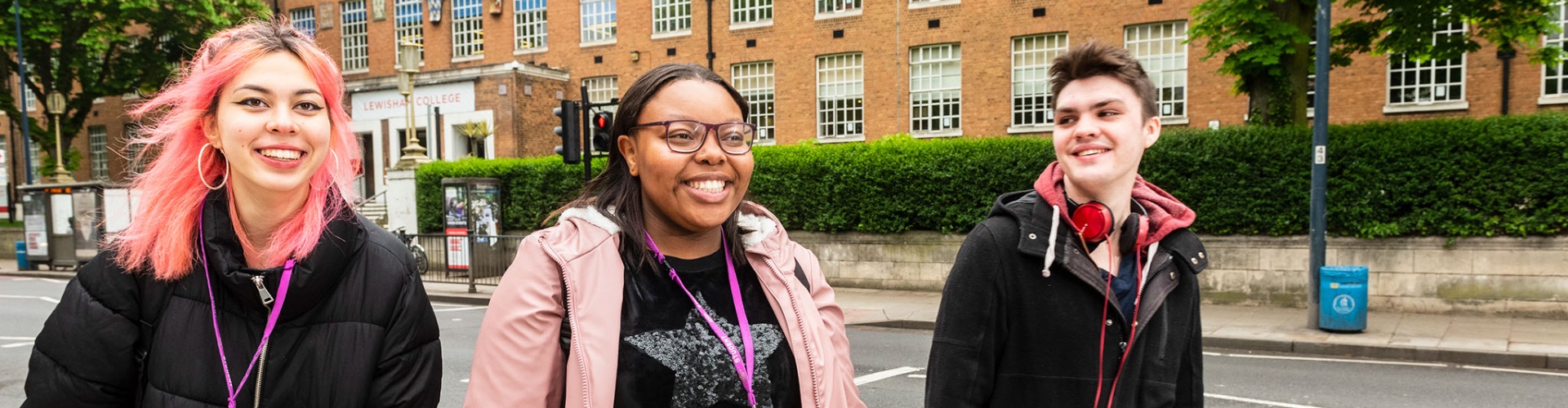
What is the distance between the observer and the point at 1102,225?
2469 millimetres

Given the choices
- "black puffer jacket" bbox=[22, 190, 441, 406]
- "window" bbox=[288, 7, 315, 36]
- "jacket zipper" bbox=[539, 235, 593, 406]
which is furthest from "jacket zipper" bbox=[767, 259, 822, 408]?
"window" bbox=[288, 7, 315, 36]

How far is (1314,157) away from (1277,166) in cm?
239

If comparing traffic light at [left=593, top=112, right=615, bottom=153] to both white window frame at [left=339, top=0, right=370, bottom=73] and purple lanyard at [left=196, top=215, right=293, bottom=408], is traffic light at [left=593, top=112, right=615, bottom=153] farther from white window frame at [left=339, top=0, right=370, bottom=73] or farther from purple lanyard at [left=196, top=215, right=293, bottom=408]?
white window frame at [left=339, top=0, right=370, bottom=73]

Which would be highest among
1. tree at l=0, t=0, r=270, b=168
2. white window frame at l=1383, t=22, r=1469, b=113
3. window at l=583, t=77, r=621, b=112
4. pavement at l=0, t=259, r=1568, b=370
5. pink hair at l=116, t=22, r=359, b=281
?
tree at l=0, t=0, r=270, b=168

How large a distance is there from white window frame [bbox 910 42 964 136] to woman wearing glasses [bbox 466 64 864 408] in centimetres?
2340

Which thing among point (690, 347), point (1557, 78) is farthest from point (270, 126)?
point (1557, 78)

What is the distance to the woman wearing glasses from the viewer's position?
2.05 metres

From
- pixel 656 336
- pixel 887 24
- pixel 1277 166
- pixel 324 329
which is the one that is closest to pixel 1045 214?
pixel 656 336

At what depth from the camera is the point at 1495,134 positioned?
12586 millimetres

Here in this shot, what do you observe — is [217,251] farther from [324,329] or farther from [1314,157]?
[1314,157]

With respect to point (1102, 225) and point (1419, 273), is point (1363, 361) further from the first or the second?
point (1102, 225)

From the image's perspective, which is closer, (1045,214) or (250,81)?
(250,81)

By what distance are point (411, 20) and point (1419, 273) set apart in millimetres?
29446

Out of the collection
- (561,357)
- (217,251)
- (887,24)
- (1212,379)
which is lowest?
Answer: (1212,379)
